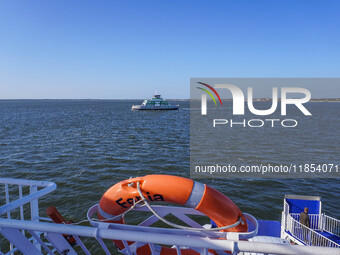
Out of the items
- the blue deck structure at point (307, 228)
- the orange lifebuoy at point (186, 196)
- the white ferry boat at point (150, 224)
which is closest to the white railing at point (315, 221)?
the blue deck structure at point (307, 228)

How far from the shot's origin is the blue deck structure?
7875mm

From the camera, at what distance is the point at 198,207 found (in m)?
3.65

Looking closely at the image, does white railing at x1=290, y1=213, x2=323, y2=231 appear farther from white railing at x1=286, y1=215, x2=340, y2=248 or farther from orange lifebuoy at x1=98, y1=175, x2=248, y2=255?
orange lifebuoy at x1=98, y1=175, x2=248, y2=255

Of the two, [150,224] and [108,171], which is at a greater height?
[150,224]

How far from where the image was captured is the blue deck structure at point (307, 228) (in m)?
7.88

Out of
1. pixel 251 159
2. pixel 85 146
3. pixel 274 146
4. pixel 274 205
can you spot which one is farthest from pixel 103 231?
pixel 274 146

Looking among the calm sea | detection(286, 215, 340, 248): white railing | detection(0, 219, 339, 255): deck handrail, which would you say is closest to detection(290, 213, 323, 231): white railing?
detection(286, 215, 340, 248): white railing

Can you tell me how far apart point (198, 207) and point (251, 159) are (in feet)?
58.7

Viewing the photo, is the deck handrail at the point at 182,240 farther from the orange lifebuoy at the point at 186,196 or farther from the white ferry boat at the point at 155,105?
the white ferry boat at the point at 155,105

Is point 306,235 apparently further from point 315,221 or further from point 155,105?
point 155,105

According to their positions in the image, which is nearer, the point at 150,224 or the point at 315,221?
the point at 150,224

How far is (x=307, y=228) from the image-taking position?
26.2 ft

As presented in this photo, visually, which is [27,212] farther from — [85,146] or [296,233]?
[85,146]

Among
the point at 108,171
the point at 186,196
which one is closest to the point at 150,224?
the point at 186,196
